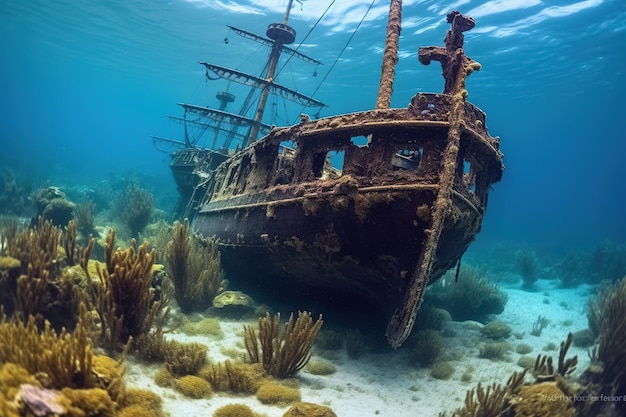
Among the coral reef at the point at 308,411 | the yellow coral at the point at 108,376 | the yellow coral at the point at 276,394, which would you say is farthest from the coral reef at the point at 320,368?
the yellow coral at the point at 108,376

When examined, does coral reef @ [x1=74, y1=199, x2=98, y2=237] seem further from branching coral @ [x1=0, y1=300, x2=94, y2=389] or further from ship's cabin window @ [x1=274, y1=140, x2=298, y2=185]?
branching coral @ [x1=0, y1=300, x2=94, y2=389]

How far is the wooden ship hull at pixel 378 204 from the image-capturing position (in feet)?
17.2

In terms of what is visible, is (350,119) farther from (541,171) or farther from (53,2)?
(541,171)

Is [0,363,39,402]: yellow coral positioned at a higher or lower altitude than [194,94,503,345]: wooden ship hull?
lower

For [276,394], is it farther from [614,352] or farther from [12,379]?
[614,352]

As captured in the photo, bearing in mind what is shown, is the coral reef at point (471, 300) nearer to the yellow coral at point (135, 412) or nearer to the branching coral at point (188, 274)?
the branching coral at point (188, 274)

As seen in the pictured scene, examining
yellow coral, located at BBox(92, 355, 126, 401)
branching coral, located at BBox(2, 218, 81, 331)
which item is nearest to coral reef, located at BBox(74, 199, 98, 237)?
branching coral, located at BBox(2, 218, 81, 331)

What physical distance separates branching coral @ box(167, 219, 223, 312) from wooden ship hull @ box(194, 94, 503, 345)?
1.17 meters

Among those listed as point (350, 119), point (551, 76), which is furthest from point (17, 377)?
point (551, 76)

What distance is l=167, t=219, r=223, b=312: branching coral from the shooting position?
7.21 metres

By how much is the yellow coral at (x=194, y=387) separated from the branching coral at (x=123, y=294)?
99 cm

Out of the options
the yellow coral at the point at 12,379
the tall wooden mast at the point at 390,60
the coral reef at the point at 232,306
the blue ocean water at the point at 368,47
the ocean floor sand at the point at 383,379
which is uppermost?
the blue ocean water at the point at 368,47

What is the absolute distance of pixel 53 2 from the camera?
1350 inches

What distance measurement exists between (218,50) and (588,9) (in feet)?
109
